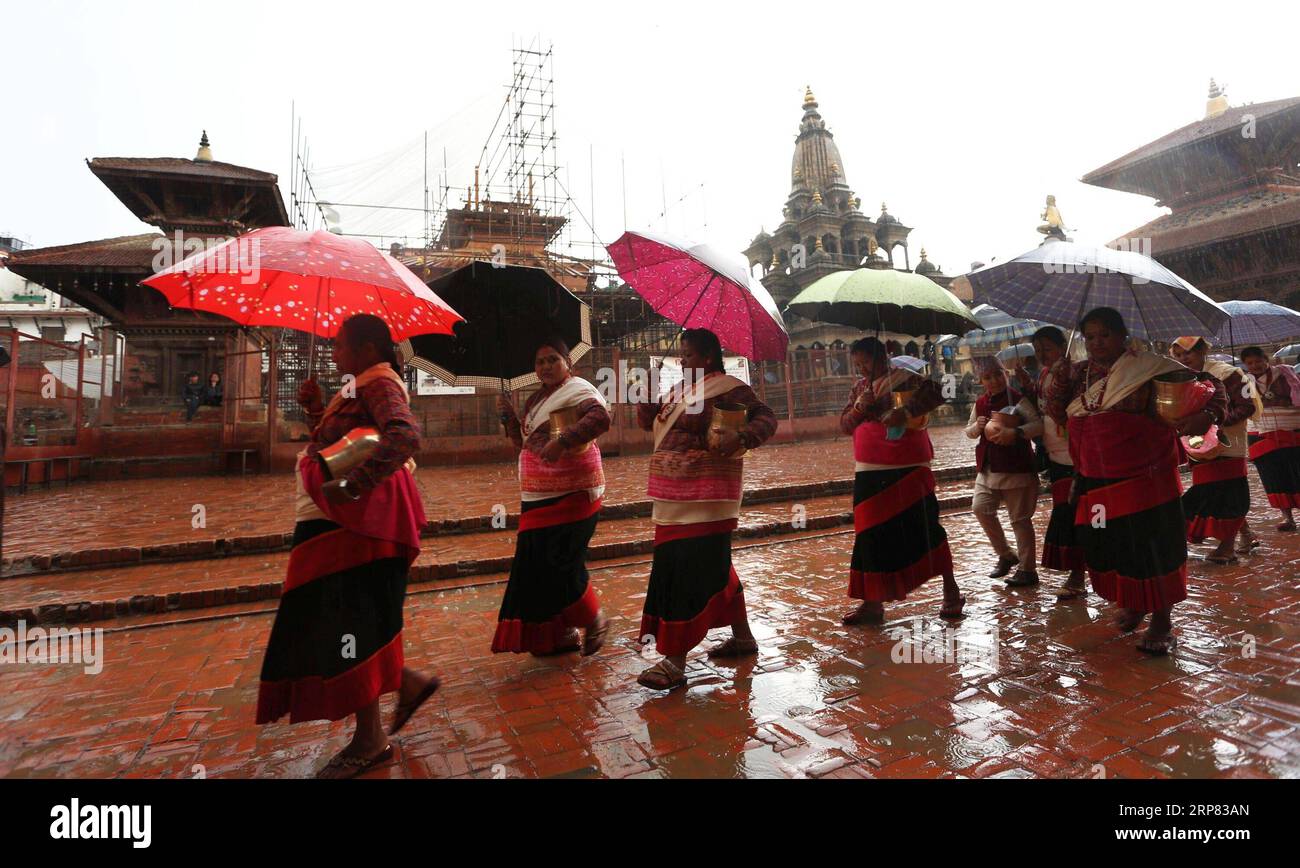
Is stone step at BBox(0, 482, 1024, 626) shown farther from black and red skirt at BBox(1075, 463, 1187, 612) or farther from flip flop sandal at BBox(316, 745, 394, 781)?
black and red skirt at BBox(1075, 463, 1187, 612)

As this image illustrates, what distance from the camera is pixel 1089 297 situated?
3.83 m

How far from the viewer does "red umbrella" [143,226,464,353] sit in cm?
226

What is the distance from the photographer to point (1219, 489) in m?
4.98

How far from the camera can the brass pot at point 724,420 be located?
296cm

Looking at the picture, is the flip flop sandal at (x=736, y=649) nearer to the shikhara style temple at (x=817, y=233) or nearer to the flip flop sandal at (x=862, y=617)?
the flip flop sandal at (x=862, y=617)

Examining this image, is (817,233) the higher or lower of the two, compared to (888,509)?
higher

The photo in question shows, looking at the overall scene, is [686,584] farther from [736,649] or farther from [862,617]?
[862,617]

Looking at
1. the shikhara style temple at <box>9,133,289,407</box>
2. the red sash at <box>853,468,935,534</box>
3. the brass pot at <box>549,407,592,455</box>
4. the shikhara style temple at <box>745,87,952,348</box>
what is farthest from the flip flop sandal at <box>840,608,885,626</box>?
the shikhara style temple at <box>745,87,952,348</box>

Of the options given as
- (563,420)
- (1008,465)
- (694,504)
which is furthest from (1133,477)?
(563,420)

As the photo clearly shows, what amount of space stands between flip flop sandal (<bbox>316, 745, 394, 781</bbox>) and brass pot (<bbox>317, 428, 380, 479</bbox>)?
1057 mm

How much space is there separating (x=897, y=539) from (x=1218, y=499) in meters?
3.30

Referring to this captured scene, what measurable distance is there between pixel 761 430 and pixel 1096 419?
1897 millimetres

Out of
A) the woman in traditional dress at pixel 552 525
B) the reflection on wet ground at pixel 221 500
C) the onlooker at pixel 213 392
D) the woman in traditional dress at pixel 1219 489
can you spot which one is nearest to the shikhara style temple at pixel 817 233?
the reflection on wet ground at pixel 221 500
